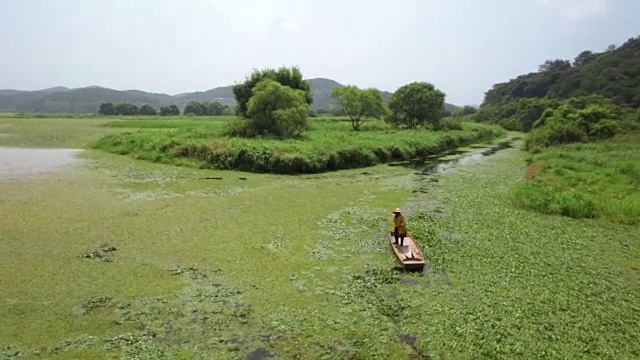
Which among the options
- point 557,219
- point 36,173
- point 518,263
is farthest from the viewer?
point 36,173

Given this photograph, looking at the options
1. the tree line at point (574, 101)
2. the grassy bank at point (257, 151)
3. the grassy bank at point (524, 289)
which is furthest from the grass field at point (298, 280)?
the tree line at point (574, 101)

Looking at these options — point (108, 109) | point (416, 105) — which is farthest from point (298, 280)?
point (108, 109)

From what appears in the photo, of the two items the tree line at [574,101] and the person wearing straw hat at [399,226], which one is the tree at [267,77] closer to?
the tree line at [574,101]

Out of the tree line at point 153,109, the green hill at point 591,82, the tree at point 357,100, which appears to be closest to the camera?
the tree at point 357,100

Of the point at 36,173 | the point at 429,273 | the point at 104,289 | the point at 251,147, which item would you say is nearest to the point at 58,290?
the point at 104,289

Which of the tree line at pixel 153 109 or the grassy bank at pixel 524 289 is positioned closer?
the grassy bank at pixel 524 289

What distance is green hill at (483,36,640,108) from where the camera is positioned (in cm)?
8069

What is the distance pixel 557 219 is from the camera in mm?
17828

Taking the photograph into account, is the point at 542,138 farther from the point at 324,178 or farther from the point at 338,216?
the point at 338,216

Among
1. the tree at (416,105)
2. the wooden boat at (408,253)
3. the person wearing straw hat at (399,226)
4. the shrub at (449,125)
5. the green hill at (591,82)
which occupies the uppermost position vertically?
the green hill at (591,82)

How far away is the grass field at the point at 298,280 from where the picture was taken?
27.9 ft

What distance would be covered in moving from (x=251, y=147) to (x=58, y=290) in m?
20.5

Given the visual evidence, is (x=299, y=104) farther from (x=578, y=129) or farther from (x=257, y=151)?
(x=578, y=129)

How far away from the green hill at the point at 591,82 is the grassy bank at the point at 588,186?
186ft
